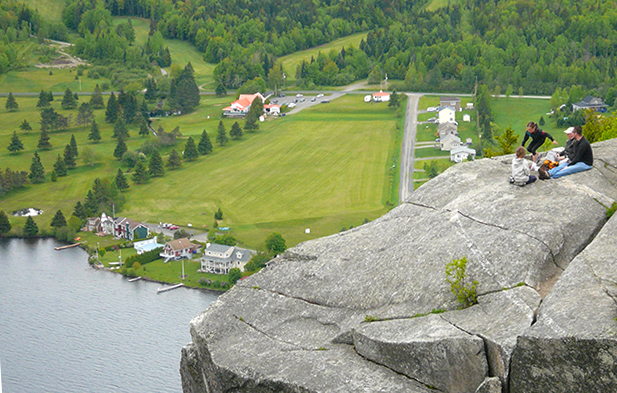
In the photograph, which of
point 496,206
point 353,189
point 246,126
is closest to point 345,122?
point 246,126

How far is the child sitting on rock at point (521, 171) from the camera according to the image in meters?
14.8

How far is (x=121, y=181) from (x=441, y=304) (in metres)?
79.6

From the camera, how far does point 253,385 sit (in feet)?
42.0

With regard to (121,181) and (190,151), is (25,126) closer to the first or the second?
(190,151)

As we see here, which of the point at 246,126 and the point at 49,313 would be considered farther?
the point at 246,126

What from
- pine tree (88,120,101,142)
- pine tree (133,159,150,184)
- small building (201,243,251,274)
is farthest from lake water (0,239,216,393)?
pine tree (88,120,101,142)

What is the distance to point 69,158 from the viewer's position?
317 feet

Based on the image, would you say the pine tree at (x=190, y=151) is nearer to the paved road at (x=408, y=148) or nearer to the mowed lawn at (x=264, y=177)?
the mowed lawn at (x=264, y=177)

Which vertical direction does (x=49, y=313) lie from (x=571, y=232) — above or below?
below

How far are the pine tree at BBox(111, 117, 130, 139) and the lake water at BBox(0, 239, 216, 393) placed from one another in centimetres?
3623

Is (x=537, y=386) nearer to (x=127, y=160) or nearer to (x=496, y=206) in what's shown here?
(x=496, y=206)

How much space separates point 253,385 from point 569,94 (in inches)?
4146

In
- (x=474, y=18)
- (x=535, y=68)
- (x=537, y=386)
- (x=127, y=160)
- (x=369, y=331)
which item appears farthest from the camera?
(x=474, y=18)

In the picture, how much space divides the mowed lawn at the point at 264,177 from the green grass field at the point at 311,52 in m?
28.9
